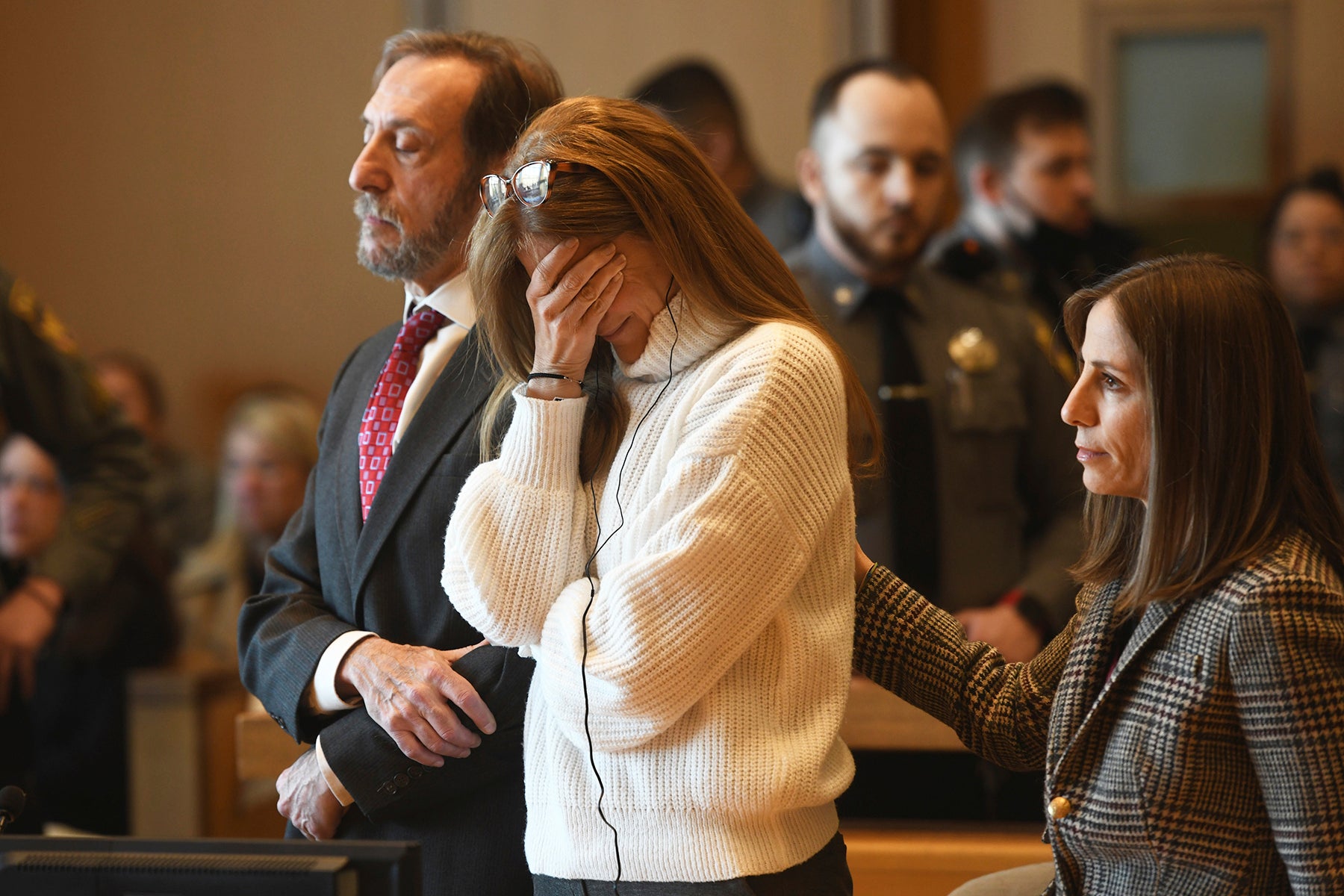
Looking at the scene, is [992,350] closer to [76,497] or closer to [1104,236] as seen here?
[1104,236]

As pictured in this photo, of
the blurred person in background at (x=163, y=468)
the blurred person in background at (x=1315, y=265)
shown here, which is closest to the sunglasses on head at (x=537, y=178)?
the blurred person in background at (x=1315, y=265)

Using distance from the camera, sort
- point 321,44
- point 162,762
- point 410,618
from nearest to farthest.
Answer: point 410,618 < point 162,762 < point 321,44

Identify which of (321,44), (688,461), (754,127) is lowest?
(688,461)

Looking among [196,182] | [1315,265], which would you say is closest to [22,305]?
[196,182]

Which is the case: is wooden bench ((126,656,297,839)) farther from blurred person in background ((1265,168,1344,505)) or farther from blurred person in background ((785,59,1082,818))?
blurred person in background ((1265,168,1344,505))

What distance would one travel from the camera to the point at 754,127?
4465mm

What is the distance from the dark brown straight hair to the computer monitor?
69cm

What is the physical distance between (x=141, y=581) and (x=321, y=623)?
2338mm

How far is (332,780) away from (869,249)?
5.07ft

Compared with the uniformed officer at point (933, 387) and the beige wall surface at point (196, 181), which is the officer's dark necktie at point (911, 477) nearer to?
the uniformed officer at point (933, 387)

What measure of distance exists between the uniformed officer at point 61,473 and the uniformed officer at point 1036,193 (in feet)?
6.03

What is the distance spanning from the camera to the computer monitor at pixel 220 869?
42.8 inches

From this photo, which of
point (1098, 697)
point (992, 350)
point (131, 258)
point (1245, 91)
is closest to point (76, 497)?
point (992, 350)

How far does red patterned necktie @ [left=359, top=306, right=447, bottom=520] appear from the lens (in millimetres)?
1645
